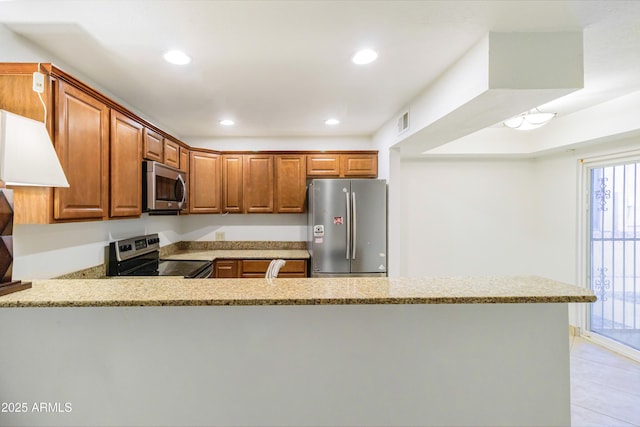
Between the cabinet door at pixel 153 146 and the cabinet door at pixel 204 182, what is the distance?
2.42ft

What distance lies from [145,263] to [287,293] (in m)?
2.28

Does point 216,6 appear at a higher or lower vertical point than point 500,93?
higher

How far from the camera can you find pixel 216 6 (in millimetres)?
1413

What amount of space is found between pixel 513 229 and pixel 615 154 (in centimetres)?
133

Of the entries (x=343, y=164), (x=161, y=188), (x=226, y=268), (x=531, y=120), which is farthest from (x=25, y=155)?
(x=531, y=120)

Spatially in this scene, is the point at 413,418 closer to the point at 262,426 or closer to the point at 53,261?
the point at 262,426

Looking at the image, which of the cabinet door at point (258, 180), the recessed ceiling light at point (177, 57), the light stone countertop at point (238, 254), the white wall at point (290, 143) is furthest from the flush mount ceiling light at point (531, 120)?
the recessed ceiling light at point (177, 57)

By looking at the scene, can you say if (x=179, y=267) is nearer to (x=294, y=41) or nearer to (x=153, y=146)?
(x=153, y=146)

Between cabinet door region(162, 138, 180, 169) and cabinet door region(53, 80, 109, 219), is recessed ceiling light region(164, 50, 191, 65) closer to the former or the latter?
cabinet door region(53, 80, 109, 219)

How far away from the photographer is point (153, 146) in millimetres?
2648

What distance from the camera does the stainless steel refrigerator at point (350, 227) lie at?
334 cm

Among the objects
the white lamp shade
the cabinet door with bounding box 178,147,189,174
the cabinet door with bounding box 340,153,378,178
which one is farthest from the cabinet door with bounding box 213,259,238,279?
the white lamp shade

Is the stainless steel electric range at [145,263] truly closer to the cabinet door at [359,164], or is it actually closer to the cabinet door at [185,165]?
the cabinet door at [185,165]

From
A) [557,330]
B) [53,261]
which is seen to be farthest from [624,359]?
[53,261]
